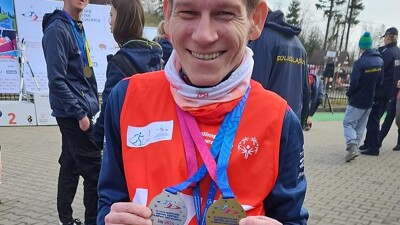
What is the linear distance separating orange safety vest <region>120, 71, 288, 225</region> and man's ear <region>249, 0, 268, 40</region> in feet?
0.62

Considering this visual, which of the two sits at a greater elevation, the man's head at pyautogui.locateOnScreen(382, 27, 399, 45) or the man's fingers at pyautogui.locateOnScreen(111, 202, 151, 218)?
the man's head at pyautogui.locateOnScreen(382, 27, 399, 45)

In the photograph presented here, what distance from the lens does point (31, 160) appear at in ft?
21.5

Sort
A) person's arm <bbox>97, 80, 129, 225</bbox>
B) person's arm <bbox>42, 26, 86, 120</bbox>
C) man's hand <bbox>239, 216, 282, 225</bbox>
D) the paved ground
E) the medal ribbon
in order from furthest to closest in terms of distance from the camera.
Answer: the paved ground
the medal ribbon
person's arm <bbox>42, 26, 86, 120</bbox>
person's arm <bbox>97, 80, 129, 225</bbox>
man's hand <bbox>239, 216, 282, 225</bbox>

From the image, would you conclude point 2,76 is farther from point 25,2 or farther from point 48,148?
point 48,148

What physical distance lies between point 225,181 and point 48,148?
22.6 feet

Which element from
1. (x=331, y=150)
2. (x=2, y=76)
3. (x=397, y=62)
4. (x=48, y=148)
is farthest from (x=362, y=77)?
(x=2, y=76)

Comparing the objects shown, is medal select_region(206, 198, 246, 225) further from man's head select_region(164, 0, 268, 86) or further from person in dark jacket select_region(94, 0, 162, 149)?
person in dark jacket select_region(94, 0, 162, 149)

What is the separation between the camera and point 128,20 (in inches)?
121

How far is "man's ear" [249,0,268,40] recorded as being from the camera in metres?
1.32

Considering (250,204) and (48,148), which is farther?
(48,148)

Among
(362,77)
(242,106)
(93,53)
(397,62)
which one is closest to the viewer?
(242,106)

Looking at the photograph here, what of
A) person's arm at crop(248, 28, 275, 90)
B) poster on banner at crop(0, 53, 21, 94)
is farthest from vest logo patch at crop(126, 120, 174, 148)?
poster on banner at crop(0, 53, 21, 94)

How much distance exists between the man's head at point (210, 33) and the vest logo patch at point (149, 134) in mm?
167

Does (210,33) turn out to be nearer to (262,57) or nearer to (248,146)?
(248,146)
